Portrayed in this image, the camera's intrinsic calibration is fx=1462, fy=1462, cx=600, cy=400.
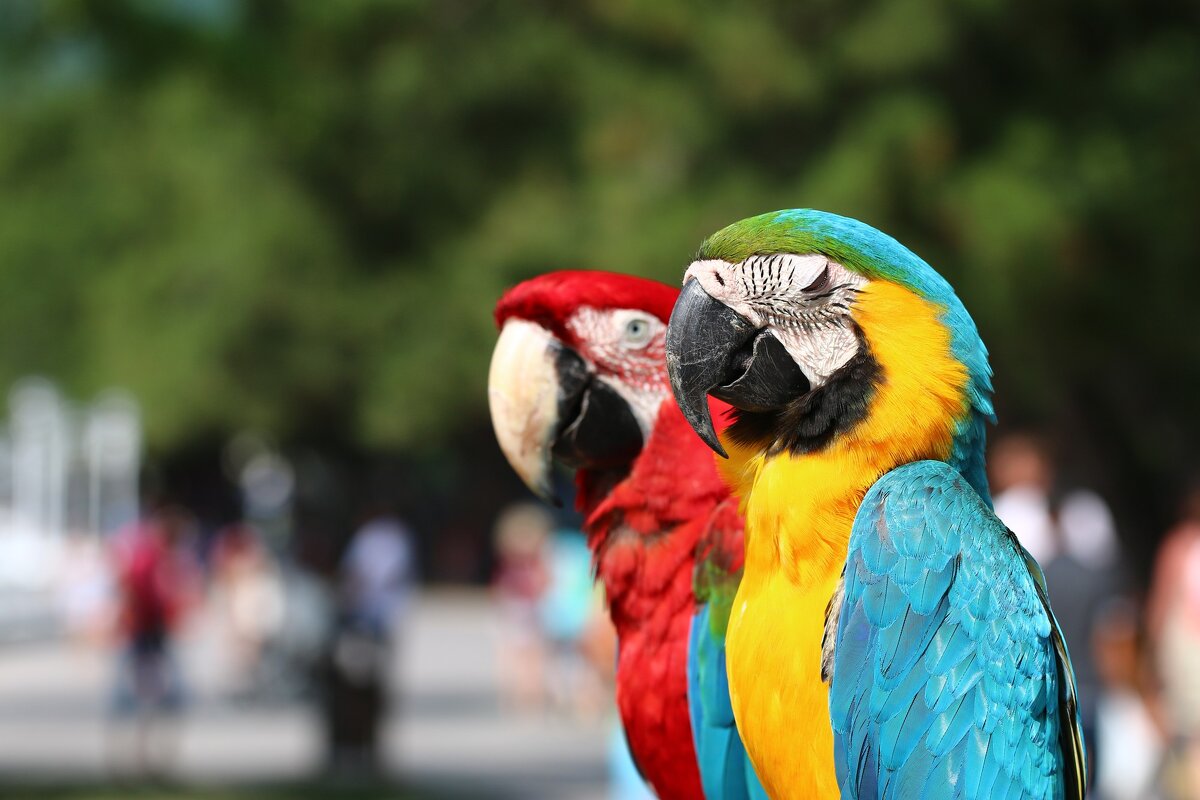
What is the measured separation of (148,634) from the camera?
9.05 m

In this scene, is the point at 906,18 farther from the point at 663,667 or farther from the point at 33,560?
the point at 33,560

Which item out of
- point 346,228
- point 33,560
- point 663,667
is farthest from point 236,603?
point 663,667

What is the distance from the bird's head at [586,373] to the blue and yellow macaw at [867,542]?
0.66m

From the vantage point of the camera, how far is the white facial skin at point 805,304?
2.00 m

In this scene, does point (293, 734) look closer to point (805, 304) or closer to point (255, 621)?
point (255, 621)

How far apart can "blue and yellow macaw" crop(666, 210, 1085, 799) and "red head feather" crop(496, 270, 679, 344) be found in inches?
26.1

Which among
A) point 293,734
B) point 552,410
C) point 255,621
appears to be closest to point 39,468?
point 255,621

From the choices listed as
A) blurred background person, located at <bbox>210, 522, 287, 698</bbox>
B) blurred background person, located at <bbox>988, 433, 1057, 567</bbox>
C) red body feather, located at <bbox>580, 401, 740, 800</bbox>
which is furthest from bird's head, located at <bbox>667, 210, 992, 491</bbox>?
blurred background person, located at <bbox>210, 522, 287, 698</bbox>

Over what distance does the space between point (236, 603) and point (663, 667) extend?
36.5 feet

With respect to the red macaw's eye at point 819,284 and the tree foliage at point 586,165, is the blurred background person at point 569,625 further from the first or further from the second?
the red macaw's eye at point 819,284

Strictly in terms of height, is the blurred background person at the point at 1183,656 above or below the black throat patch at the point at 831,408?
above

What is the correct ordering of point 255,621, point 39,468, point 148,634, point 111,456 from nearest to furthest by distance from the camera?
point 148,634 < point 255,621 < point 39,468 < point 111,456

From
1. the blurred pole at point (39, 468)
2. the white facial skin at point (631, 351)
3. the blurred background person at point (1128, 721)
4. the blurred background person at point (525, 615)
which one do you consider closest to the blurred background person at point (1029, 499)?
the blurred background person at point (1128, 721)

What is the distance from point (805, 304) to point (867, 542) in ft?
1.10
